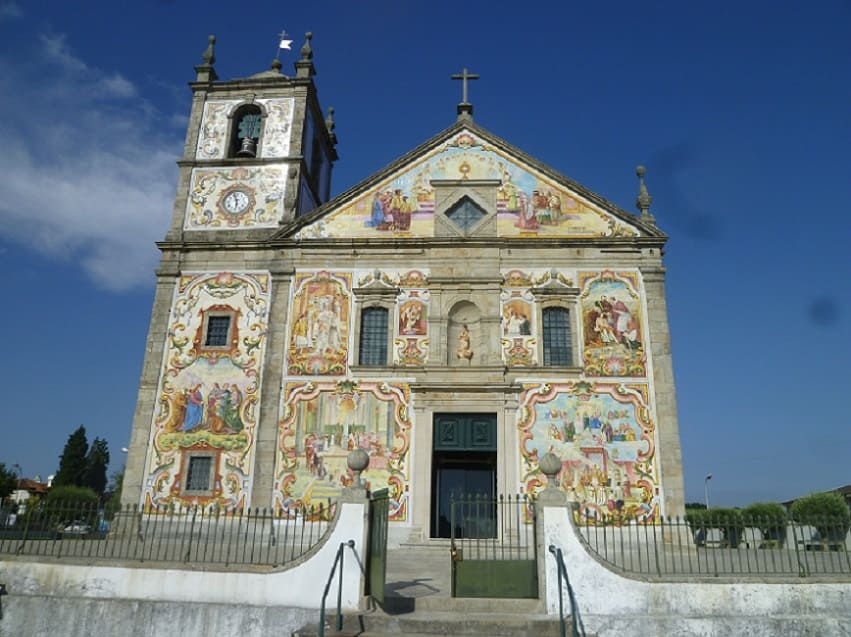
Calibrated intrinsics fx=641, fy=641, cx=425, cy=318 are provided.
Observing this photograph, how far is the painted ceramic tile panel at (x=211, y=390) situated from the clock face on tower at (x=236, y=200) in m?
2.16

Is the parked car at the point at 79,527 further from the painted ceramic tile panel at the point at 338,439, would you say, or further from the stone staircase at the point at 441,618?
the stone staircase at the point at 441,618

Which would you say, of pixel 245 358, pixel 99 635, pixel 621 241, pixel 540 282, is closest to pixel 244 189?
pixel 245 358

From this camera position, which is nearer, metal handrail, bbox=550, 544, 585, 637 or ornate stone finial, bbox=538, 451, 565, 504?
metal handrail, bbox=550, 544, 585, 637

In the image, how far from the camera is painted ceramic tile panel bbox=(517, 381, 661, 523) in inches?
605

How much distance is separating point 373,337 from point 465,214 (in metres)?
4.49

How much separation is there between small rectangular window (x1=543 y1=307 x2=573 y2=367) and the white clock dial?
9.46 metres

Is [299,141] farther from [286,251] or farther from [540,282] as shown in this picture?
[540,282]

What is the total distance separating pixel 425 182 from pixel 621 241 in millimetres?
5818

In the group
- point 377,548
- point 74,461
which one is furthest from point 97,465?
point 377,548

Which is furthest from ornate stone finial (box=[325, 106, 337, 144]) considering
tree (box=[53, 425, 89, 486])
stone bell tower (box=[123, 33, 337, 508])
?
tree (box=[53, 425, 89, 486])

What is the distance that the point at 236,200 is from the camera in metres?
19.3

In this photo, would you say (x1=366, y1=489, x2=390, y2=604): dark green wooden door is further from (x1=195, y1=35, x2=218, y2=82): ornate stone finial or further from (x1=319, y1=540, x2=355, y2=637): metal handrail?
(x1=195, y1=35, x2=218, y2=82): ornate stone finial

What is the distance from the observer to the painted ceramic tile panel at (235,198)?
749 inches

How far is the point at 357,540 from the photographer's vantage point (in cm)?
930
